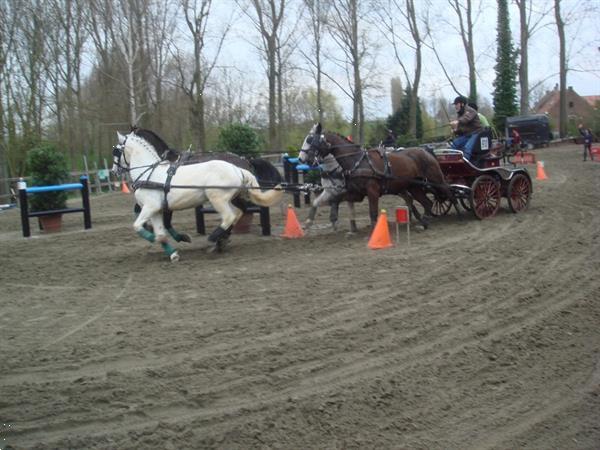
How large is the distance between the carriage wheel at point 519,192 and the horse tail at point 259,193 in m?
5.11

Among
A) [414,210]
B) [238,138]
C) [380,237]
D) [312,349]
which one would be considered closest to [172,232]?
[380,237]

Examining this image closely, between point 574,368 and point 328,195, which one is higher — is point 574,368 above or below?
below

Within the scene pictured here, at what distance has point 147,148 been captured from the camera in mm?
10359

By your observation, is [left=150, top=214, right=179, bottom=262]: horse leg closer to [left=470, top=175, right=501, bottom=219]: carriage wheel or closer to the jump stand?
the jump stand

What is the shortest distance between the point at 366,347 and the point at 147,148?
6.21m

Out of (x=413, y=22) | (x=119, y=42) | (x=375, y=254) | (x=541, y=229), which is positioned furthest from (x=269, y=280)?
(x=413, y=22)

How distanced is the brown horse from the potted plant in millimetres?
6745

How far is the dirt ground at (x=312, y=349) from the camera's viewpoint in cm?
420

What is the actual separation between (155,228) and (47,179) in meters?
6.16

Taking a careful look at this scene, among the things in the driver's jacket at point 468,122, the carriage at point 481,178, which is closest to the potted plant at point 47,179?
the carriage at point 481,178

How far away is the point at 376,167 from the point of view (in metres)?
11.4

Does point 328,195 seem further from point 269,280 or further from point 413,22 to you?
point 413,22

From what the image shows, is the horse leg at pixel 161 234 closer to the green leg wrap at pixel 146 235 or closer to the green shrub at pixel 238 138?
the green leg wrap at pixel 146 235

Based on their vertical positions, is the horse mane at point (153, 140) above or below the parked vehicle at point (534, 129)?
below
